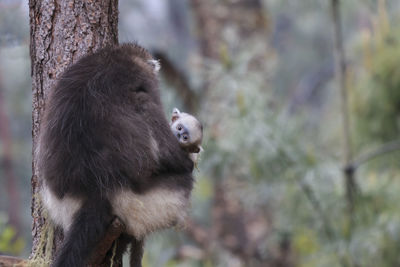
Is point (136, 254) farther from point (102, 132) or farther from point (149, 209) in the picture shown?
point (102, 132)

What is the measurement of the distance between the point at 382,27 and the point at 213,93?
7.35 feet

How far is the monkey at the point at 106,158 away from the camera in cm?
267

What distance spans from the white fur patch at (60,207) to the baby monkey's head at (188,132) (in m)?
0.68

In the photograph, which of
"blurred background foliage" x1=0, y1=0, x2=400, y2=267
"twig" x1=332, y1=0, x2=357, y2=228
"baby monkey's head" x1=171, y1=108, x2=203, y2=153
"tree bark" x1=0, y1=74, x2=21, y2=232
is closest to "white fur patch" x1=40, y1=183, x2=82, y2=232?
"baby monkey's head" x1=171, y1=108, x2=203, y2=153

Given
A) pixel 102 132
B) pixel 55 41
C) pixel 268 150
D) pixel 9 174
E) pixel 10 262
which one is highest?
Answer: pixel 55 41

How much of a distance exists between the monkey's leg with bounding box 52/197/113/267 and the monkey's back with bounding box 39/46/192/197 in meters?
0.08

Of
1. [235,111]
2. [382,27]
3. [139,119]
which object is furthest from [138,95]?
[382,27]

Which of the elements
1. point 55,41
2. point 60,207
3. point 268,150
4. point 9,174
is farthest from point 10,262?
point 9,174

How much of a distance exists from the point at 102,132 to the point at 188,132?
0.62 metres

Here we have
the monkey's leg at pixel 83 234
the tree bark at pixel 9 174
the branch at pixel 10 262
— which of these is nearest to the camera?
the monkey's leg at pixel 83 234

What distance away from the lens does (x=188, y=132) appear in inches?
127

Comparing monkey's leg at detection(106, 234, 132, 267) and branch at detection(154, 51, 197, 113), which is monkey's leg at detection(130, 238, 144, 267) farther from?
branch at detection(154, 51, 197, 113)

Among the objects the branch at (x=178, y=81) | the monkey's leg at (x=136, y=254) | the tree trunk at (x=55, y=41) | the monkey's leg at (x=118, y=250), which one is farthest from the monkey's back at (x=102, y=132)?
the branch at (x=178, y=81)

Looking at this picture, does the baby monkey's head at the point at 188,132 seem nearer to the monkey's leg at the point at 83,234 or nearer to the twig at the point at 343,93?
the monkey's leg at the point at 83,234
